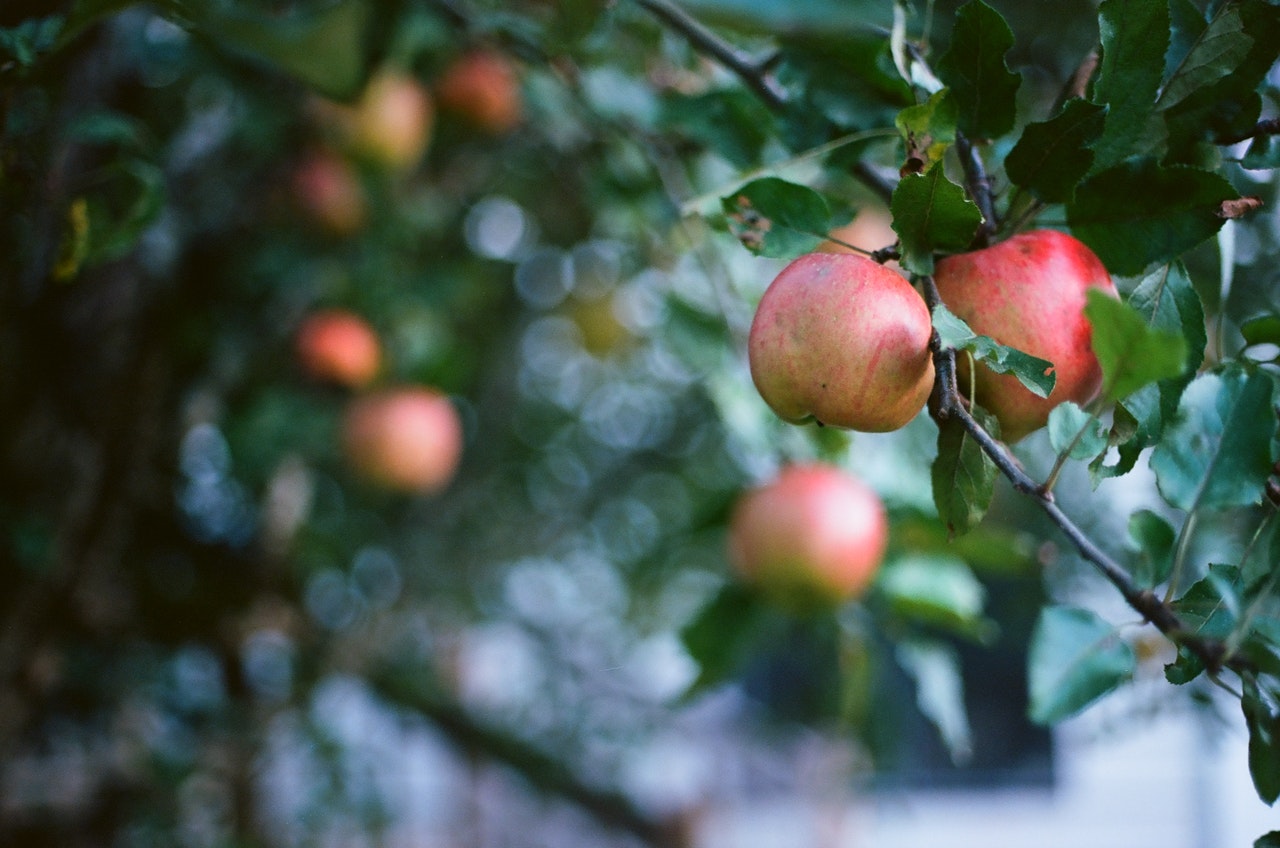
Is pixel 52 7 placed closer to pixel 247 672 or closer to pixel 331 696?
pixel 247 672

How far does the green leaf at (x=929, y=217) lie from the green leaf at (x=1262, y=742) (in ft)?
0.70

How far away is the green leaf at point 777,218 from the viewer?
47 centimetres

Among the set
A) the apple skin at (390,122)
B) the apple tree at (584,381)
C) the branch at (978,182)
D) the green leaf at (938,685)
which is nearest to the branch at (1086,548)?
the apple tree at (584,381)

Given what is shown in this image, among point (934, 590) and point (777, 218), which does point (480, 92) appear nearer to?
point (934, 590)

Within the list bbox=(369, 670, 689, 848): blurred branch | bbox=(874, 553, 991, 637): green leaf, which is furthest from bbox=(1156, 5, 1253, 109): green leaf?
bbox=(369, 670, 689, 848): blurred branch

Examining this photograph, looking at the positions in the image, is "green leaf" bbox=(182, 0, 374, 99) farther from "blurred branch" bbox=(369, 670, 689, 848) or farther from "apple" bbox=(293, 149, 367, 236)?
"blurred branch" bbox=(369, 670, 689, 848)

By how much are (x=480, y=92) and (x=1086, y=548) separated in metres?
1.31

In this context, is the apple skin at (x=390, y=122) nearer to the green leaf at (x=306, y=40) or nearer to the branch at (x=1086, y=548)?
the green leaf at (x=306, y=40)

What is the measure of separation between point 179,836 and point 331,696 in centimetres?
44

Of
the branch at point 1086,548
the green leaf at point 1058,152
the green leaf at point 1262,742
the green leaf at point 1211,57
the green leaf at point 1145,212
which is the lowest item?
the green leaf at point 1262,742

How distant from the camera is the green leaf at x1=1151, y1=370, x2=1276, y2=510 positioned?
37 centimetres

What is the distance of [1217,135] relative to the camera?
447 mm

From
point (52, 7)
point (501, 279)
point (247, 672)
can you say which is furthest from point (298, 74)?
point (247, 672)

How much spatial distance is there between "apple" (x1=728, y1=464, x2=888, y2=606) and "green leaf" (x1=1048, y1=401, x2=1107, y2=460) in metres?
0.60
